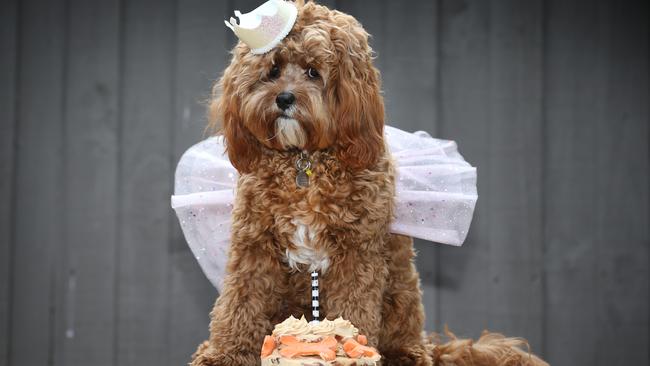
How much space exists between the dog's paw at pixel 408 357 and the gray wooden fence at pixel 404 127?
879 millimetres

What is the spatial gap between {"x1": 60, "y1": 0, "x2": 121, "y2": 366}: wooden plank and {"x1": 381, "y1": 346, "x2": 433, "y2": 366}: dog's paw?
4.57ft

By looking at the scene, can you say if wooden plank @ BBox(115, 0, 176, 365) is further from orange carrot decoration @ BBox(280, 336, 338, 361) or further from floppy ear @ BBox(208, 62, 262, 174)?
orange carrot decoration @ BBox(280, 336, 338, 361)

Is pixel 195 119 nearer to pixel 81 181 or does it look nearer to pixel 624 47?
pixel 81 181

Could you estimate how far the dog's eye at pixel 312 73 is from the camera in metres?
2.17

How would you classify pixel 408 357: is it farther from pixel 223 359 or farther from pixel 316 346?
pixel 316 346

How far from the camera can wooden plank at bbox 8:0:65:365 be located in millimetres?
3350

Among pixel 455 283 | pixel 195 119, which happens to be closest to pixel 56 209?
pixel 195 119

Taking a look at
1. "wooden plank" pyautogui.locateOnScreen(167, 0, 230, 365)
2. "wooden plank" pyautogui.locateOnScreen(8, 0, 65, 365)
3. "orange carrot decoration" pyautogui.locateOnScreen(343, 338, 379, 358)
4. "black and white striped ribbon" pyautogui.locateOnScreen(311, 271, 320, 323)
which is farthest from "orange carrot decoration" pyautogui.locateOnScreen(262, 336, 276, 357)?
"wooden plank" pyautogui.locateOnScreen(8, 0, 65, 365)

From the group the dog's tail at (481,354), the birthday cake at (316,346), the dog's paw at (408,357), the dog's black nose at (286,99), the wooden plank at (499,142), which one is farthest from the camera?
the wooden plank at (499,142)

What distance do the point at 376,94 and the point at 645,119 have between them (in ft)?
5.27

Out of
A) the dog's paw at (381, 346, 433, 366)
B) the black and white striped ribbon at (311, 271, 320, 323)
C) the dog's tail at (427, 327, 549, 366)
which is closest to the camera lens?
the black and white striped ribbon at (311, 271, 320, 323)

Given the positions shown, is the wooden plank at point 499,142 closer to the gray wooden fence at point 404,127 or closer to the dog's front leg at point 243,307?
the gray wooden fence at point 404,127

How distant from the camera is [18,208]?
3350mm

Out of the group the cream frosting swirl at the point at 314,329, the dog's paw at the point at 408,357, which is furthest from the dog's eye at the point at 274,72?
the dog's paw at the point at 408,357
